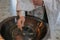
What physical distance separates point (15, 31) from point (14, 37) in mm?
25

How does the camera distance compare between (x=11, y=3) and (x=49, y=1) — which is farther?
(x=11, y=3)

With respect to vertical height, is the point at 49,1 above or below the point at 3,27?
above

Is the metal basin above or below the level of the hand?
below

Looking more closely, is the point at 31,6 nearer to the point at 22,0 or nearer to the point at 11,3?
the point at 22,0

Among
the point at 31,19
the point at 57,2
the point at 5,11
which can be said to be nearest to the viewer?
the point at 57,2

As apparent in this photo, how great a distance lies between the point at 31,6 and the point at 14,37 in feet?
0.48

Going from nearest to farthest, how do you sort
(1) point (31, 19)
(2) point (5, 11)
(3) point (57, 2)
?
(3) point (57, 2) → (1) point (31, 19) → (2) point (5, 11)

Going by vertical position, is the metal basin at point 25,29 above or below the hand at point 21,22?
below

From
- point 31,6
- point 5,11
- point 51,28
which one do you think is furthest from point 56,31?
point 5,11

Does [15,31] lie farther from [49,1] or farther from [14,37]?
[49,1]

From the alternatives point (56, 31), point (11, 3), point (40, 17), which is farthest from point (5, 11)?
point (56, 31)

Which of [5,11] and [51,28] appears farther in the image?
[5,11]

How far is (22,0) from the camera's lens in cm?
59

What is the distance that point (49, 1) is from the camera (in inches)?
22.2
